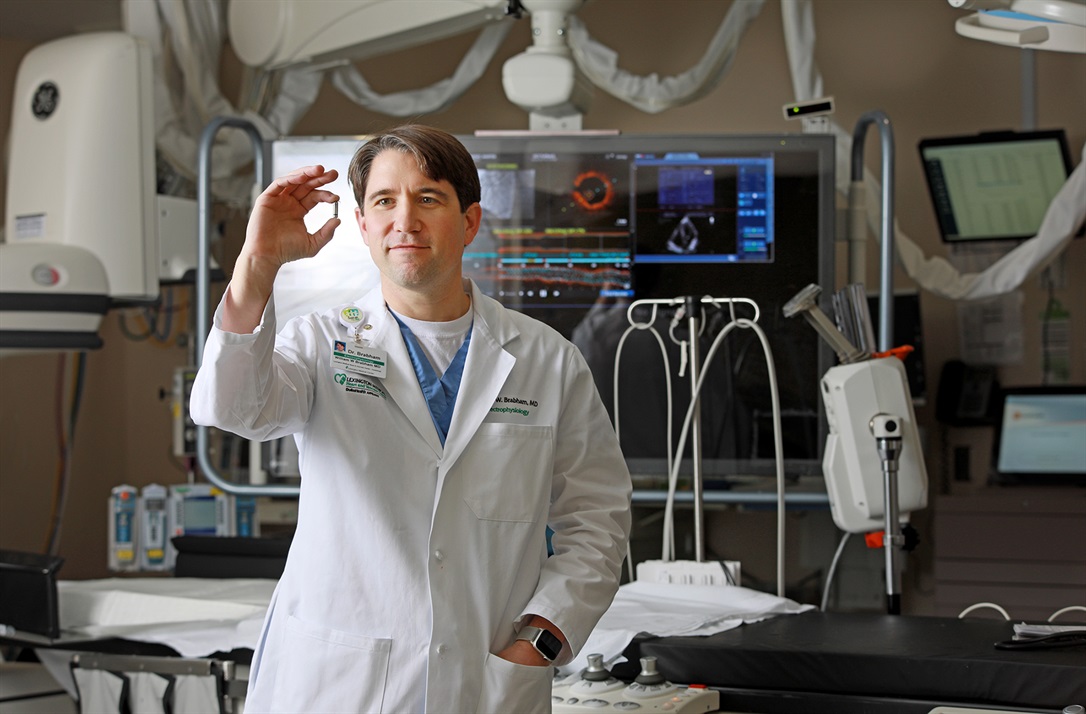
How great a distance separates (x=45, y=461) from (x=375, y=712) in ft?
13.0

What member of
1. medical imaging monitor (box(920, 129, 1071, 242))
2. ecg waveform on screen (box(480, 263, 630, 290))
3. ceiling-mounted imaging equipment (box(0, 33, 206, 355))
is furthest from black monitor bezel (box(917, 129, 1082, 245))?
ceiling-mounted imaging equipment (box(0, 33, 206, 355))

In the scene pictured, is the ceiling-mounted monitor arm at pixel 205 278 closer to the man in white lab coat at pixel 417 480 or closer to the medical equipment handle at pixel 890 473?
the medical equipment handle at pixel 890 473

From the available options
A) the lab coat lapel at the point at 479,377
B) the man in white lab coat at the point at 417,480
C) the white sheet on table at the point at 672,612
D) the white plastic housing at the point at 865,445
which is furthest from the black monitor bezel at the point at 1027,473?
the lab coat lapel at the point at 479,377

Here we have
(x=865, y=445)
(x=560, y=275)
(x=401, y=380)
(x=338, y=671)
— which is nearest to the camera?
(x=338, y=671)

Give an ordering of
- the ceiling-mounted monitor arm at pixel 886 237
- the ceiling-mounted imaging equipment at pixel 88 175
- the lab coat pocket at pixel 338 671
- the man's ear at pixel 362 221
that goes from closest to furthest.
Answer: the lab coat pocket at pixel 338 671, the man's ear at pixel 362 221, the ceiling-mounted monitor arm at pixel 886 237, the ceiling-mounted imaging equipment at pixel 88 175

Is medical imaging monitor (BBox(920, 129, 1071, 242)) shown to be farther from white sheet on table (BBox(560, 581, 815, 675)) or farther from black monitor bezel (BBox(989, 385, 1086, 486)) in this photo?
white sheet on table (BBox(560, 581, 815, 675))

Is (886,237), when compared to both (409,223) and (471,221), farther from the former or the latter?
(409,223)

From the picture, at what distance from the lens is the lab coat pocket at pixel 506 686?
163 centimetres

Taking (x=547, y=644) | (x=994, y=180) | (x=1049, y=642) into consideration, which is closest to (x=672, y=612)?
(x=1049, y=642)

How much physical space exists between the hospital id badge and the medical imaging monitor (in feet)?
10.7

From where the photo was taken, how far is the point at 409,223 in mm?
1660

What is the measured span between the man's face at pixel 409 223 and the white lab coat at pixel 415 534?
117mm

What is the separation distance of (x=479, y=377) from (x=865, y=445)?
4.24 ft

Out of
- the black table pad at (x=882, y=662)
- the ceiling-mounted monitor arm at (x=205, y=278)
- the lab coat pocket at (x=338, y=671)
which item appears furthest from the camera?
the ceiling-mounted monitor arm at (x=205, y=278)
